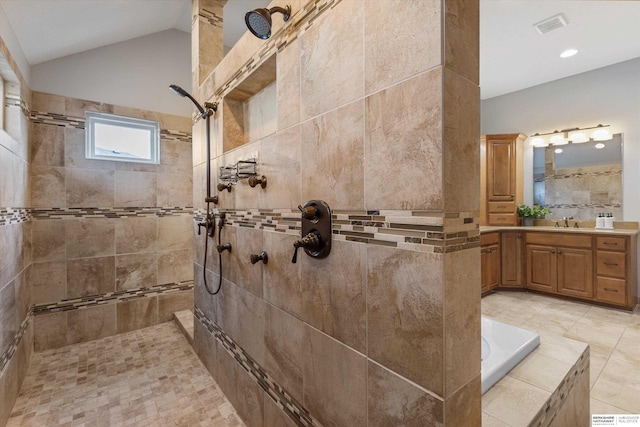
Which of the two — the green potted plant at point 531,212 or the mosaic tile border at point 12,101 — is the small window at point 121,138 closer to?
the mosaic tile border at point 12,101

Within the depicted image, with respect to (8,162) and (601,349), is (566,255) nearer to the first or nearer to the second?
(601,349)

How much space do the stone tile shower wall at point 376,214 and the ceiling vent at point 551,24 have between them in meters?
2.76

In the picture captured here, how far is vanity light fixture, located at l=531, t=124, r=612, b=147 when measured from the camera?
368cm

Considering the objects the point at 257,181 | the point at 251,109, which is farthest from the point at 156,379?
the point at 251,109

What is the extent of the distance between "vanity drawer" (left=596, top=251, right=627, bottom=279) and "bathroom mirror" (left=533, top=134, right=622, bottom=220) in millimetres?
685

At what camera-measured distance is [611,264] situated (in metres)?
3.24

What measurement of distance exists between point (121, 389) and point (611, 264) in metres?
4.80

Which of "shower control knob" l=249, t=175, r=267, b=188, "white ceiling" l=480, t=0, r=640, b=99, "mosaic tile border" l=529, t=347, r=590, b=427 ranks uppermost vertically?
"white ceiling" l=480, t=0, r=640, b=99

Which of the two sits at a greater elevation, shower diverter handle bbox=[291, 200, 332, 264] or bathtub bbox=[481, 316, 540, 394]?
shower diverter handle bbox=[291, 200, 332, 264]

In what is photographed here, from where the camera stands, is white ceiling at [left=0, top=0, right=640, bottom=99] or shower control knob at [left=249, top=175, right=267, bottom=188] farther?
white ceiling at [left=0, top=0, right=640, bottom=99]

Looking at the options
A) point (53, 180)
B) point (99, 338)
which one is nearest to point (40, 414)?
point (99, 338)

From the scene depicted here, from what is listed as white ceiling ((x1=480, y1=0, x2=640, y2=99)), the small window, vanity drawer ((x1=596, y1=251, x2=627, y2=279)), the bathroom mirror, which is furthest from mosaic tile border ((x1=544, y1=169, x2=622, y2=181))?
the small window

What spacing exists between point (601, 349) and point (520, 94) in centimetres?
350

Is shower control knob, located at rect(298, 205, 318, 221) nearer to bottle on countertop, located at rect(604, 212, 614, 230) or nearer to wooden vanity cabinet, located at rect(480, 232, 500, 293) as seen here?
wooden vanity cabinet, located at rect(480, 232, 500, 293)
